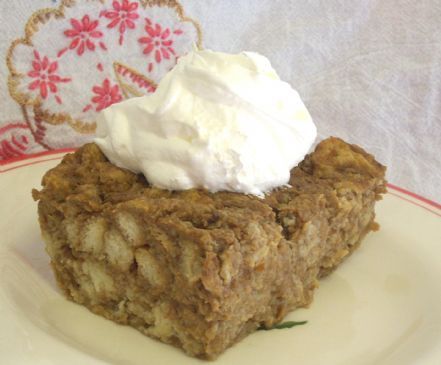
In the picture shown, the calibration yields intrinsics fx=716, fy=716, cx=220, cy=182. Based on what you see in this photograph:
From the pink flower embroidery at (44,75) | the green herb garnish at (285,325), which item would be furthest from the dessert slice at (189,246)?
the pink flower embroidery at (44,75)

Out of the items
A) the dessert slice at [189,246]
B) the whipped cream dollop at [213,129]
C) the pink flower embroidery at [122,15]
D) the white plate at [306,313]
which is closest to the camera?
the dessert slice at [189,246]

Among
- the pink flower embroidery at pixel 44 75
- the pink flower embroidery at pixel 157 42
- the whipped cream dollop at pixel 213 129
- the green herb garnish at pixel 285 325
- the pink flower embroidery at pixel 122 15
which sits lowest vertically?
the green herb garnish at pixel 285 325

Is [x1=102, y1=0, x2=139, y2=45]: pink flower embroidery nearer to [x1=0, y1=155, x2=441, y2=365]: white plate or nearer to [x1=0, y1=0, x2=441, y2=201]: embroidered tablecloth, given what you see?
[x1=0, y1=0, x2=441, y2=201]: embroidered tablecloth

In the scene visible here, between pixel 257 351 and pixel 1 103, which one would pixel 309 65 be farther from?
pixel 257 351

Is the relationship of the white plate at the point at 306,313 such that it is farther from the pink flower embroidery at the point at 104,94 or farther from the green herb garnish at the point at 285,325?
the pink flower embroidery at the point at 104,94

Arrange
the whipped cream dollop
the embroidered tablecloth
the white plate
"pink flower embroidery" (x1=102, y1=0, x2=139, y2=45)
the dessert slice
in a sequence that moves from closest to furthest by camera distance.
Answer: the dessert slice, the white plate, the whipped cream dollop, the embroidered tablecloth, "pink flower embroidery" (x1=102, y1=0, x2=139, y2=45)

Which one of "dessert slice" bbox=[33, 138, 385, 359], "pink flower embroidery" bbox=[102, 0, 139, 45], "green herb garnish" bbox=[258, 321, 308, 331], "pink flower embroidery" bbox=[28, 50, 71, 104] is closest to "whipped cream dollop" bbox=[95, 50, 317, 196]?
"dessert slice" bbox=[33, 138, 385, 359]

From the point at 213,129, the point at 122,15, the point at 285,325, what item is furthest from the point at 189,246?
the point at 122,15

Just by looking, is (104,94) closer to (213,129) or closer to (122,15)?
(122,15)
